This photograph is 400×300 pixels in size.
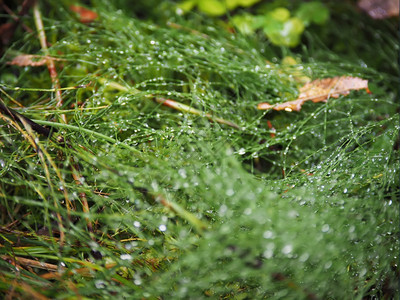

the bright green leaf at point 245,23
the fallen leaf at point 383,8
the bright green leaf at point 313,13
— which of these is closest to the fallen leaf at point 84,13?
the bright green leaf at point 245,23

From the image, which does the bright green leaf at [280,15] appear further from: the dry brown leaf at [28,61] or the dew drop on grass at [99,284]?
the dew drop on grass at [99,284]

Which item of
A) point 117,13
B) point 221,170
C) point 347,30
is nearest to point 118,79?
point 117,13

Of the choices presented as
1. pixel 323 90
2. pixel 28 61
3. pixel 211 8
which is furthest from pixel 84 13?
pixel 323 90

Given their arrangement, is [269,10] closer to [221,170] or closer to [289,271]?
[221,170]

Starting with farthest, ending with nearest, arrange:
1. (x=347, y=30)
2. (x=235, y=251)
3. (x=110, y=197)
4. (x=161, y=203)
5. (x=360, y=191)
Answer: (x=347, y=30) < (x=360, y=191) < (x=110, y=197) < (x=161, y=203) < (x=235, y=251)

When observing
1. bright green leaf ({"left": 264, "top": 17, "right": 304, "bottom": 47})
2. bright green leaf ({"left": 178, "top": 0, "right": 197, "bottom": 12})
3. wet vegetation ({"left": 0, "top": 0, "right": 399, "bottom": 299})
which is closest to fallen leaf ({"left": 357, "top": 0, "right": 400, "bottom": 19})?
bright green leaf ({"left": 264, "top": 17, "right": 304, "bottom": 47})

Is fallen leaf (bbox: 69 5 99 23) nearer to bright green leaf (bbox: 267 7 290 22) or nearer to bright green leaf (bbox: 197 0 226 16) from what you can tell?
bright green leaf (bbox: 197 0 226 16)
